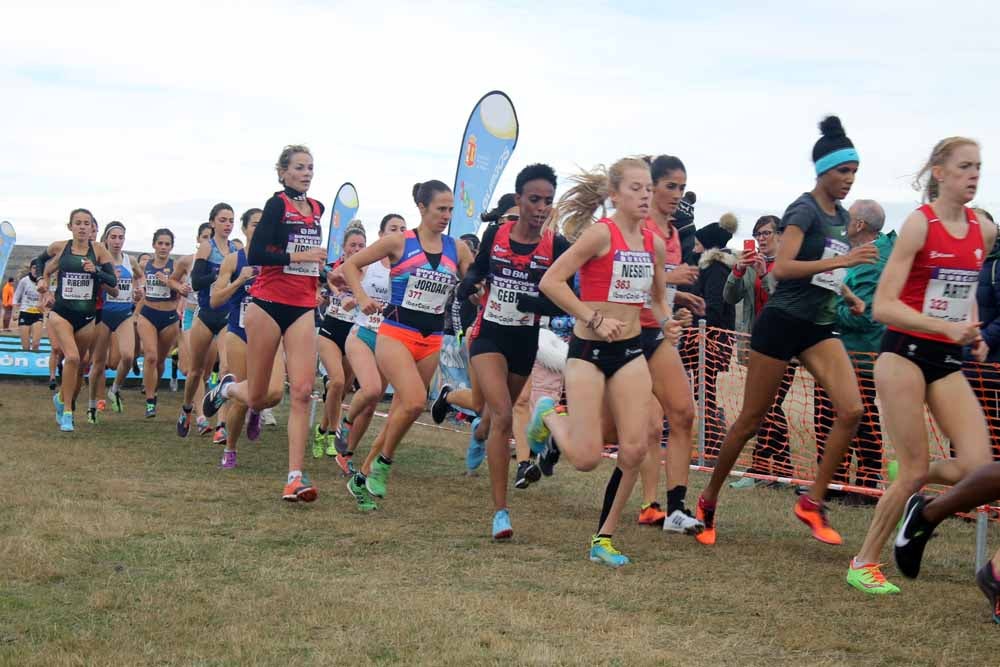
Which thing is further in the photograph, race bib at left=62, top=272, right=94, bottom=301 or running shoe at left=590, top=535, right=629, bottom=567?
race bib at left=62, top=272, right=94, bottom=301

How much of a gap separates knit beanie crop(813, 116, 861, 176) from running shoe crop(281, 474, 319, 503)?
3847 mm

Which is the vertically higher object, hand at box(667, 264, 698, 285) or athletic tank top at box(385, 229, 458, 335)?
hand at box(667, 264, 698, 285)

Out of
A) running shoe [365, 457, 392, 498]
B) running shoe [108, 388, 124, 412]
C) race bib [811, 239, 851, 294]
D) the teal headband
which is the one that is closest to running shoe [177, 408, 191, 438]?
running shoe [108, 388, 124, 412]

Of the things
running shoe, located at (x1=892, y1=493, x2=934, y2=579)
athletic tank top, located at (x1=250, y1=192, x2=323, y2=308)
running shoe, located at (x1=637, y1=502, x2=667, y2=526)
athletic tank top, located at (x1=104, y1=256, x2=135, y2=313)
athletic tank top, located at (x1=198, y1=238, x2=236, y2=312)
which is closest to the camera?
running shoe, located at (x1=892, y1=493, x2=934, y2=579)

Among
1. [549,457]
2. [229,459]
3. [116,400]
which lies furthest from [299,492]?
[116,400]

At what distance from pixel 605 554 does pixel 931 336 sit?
6.70 ft

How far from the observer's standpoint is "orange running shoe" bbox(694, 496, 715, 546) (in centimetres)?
712

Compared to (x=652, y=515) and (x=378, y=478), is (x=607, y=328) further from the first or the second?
(x=378, y=478)

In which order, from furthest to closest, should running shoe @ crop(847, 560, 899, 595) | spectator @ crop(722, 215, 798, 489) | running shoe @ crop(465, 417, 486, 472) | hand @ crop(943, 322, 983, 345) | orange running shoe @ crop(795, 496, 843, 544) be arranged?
1. spectator @ crop(722, 215, 798, 489)
2. running shoe @ crop(465, 417, 486, 472)
3. orange running shoe @ crop(795, 496, 843, 544)
4. running shoe @ crop(847, 560, 899, 595)
5. hand @ crop(943, 322, 983, 345)

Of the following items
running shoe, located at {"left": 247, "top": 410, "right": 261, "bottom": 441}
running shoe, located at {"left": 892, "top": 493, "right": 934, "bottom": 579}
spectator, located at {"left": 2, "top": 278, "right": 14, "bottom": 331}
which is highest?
running shoe, located at {"left": 892, "top": 493, "right": 934, "bottom": 579}

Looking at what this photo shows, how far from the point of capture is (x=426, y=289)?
8117 millimetres

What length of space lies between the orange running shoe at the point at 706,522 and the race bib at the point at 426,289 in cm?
227

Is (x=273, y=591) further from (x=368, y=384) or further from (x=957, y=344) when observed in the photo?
(x=368, y=384)

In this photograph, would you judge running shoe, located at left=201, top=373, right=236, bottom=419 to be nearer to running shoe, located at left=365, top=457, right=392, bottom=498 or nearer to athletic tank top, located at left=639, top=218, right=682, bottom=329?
running shoe, located at left=365, top=457, right=392, bottom=498
